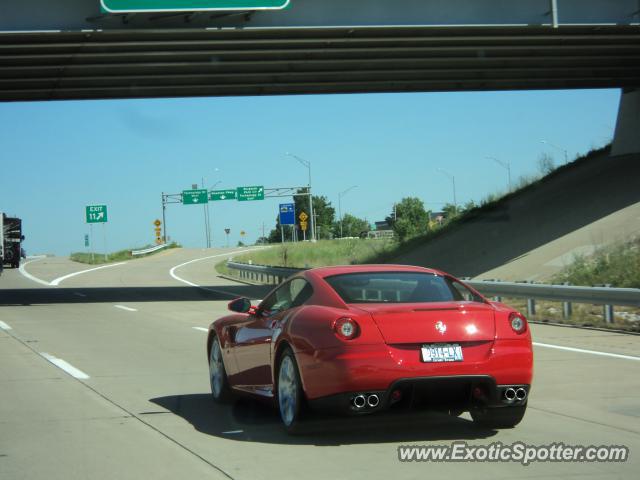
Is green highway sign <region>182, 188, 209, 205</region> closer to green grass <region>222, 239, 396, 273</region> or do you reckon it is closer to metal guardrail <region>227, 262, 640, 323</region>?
green grass <region>222, 239, 396, 273</region>

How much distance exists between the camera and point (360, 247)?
2158 inches

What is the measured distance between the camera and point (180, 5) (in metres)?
22.0

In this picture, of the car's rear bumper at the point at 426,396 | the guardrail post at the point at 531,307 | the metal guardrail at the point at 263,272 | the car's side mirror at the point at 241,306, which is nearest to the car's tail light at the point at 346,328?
the car's rear bumper at the point at 426,396

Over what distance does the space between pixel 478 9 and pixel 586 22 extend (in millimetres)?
2735

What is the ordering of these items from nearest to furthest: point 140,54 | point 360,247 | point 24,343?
point 24,343, point 140,54, point 360,247

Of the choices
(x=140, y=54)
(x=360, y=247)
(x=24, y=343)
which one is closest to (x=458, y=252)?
(x=140, y=54)

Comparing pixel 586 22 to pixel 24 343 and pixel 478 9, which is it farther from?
pixel 24 343

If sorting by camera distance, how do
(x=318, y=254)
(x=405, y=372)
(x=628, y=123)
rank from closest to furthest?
(x=405, y=372) < (x=628, y=123) < (x=318, y=254)

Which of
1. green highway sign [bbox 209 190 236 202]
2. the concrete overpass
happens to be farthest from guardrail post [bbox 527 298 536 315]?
green highway sign [bbox 209 190 236 202]

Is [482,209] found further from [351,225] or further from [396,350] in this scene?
[351,225]

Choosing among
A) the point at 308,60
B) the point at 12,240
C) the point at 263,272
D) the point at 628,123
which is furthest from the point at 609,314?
the point at 12,240

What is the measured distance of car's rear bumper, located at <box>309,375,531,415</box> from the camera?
680 centimetres

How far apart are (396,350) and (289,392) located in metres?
1.13

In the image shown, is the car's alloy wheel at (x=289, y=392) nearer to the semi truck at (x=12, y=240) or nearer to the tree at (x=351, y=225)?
the semi truck at (x=12, y=240)
